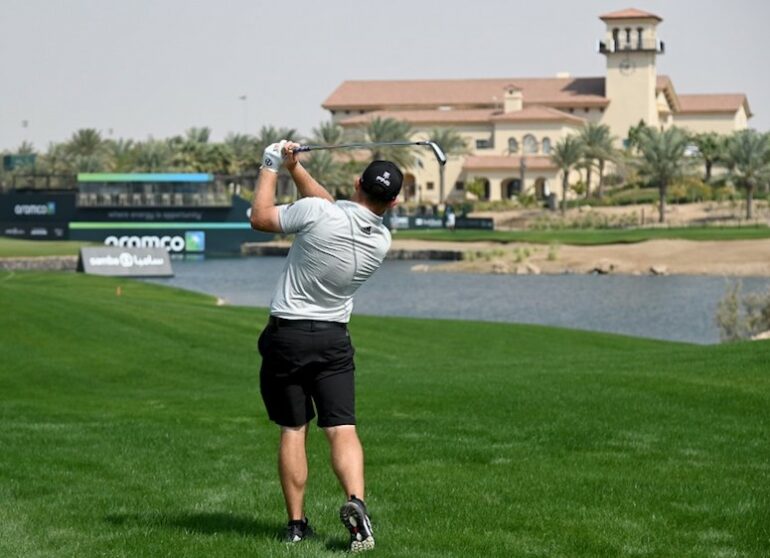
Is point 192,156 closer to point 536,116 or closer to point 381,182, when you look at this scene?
point 536,116

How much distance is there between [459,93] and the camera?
573ft

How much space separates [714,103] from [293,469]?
176 metres

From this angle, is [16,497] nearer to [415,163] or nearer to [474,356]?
[474,356]

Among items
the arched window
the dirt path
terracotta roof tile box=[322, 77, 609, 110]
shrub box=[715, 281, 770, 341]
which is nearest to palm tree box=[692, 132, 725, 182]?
the arched window

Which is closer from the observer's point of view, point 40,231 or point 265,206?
point 265,206

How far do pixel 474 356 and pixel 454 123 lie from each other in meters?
133

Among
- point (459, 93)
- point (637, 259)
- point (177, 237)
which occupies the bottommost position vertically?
point (637, 259)

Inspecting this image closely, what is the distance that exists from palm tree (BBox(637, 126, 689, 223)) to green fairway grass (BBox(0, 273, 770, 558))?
103m

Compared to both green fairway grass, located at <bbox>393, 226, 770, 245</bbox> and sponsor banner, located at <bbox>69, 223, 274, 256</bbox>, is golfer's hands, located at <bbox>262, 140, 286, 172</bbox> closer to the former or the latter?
green fairway grass, located at <bbox>393, 226, 770, 245</bbox>

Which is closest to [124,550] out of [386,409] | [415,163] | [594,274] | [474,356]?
[386,409]

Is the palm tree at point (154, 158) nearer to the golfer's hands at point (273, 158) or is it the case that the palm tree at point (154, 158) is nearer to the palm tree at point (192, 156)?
the palm tree at point (192, 156)

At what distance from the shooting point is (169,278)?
258 ft

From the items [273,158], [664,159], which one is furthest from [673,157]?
[273,158]

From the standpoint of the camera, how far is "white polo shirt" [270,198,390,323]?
905cm
